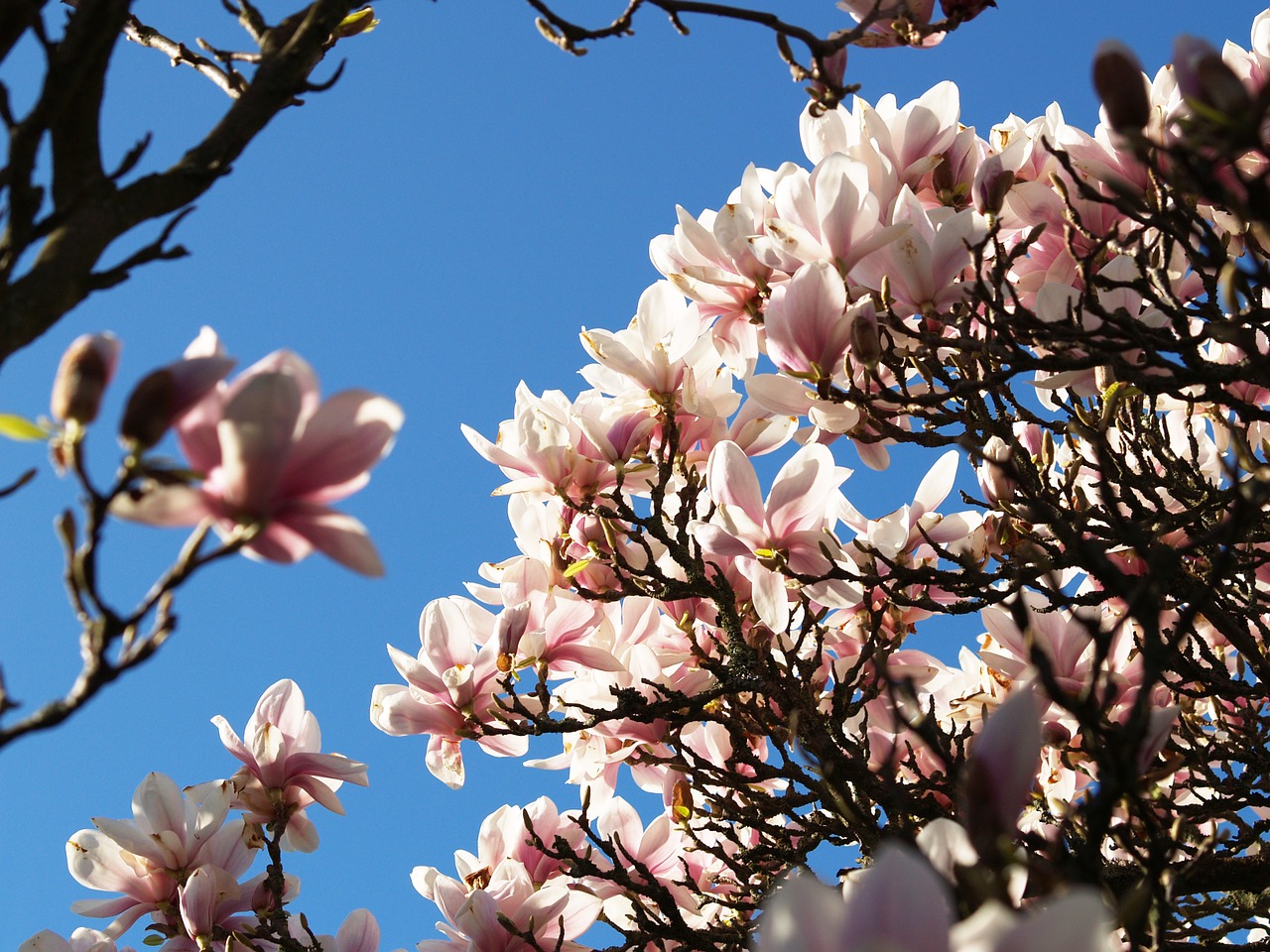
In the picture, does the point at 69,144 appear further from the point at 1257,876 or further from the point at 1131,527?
the point at 1257,876

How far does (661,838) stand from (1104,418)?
70.6 inches

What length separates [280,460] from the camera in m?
1.09

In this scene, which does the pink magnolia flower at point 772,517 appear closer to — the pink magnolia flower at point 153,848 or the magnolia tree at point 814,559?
the magnolia tree at point 814,559

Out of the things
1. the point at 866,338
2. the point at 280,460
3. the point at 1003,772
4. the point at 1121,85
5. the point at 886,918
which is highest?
the point at 866,338

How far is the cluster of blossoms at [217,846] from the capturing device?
2.87 metres

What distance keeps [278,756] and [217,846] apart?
276mm

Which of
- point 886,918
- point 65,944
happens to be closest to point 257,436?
point 886,918

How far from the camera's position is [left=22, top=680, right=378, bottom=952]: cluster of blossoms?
2.87m

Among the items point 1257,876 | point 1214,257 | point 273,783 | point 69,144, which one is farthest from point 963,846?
point 273,783

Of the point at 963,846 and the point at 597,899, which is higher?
the point at 597,899

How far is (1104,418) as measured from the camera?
2.52 metres

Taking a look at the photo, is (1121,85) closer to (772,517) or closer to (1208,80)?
(1208,80)

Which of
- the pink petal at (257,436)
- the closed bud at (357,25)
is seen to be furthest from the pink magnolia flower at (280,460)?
the closed bud at (357,25)

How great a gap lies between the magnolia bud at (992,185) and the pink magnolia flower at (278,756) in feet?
7.25
